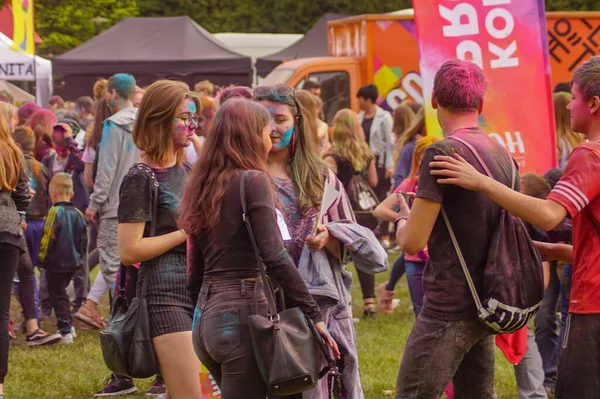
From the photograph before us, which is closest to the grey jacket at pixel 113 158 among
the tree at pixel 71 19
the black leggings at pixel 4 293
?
the black leggings at pixel 4 293

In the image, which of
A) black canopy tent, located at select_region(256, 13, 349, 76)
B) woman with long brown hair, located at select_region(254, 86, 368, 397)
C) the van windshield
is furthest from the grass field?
black canopy tent, located at select_region(256, 13, 349, 76)

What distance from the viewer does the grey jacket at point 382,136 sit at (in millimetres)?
14430

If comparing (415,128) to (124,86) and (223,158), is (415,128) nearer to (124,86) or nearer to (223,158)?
(124,86)

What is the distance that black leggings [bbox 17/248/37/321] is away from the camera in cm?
881

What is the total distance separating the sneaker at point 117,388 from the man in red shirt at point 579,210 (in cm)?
393

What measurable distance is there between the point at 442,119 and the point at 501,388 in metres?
3.57

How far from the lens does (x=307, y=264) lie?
4.75 m

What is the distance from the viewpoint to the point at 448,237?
4.17 m

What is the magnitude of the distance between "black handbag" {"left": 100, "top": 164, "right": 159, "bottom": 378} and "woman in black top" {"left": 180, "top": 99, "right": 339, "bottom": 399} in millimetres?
702

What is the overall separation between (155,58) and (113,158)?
15.2 meters

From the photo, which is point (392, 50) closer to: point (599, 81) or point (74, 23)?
point (599, 81)

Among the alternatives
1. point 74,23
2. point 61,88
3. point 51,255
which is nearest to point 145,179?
point 51,255

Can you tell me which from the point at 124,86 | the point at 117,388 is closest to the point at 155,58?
the point at 124,86

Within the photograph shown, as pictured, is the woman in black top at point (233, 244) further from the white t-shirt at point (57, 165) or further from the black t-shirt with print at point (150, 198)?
the white t-shirt at point (57, 165)
